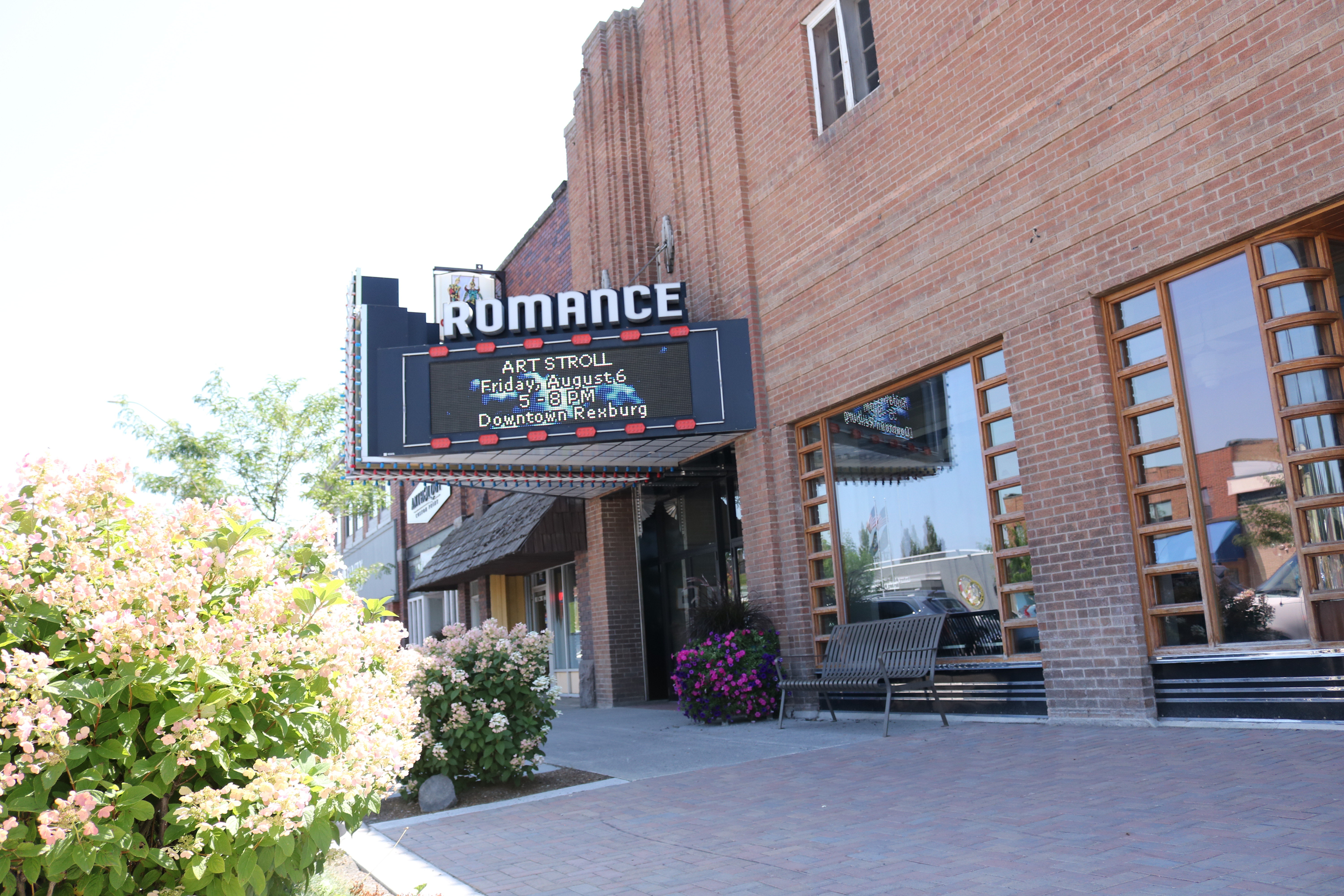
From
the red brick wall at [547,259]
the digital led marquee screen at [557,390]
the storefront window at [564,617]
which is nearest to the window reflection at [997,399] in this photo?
the digital led marquee screen at [557,390]

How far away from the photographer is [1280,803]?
16.2 ft

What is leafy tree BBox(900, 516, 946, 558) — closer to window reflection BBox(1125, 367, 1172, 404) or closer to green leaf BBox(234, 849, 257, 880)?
window reflection BBox(1125, 367, 1172, 404)

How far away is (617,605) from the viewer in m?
16.4

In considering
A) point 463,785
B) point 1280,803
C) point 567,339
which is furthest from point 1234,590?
point 567,339

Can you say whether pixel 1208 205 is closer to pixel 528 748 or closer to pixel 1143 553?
pixel 1143 553

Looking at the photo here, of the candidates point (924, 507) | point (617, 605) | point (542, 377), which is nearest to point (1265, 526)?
point (924, 507)

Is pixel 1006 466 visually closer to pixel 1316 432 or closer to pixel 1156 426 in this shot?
pixel 1156 426

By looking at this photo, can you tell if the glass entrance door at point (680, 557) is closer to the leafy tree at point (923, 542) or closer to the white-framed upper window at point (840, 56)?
the leafy tree at point (923, 542)

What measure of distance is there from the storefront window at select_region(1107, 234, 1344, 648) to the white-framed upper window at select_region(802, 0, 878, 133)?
4445mm

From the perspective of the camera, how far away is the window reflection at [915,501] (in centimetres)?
973

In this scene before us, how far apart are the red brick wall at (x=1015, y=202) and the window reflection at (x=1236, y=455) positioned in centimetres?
35

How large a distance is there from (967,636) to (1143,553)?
87.6 inches

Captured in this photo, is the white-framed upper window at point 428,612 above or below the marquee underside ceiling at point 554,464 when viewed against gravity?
below

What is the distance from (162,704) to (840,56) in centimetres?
1036
